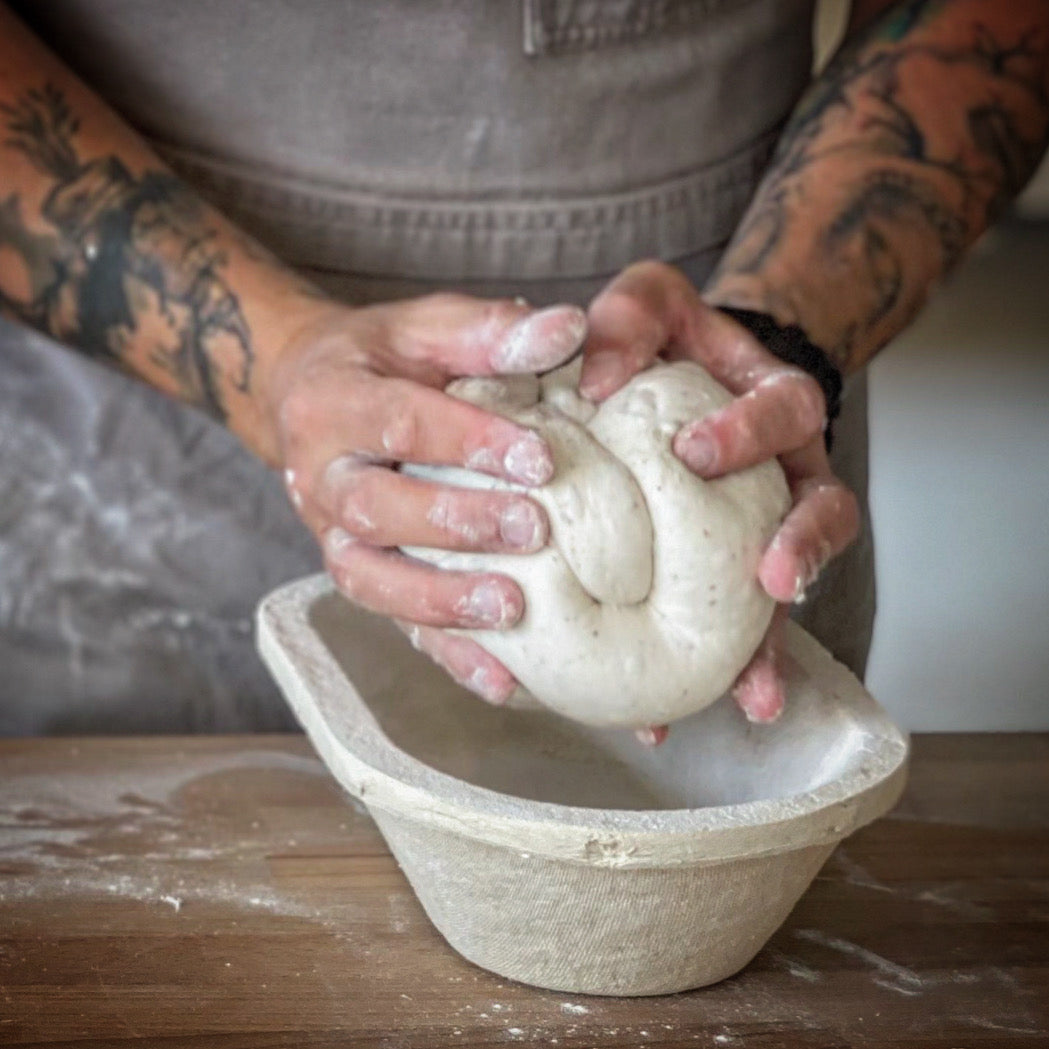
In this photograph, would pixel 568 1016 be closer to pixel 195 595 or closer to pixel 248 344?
pixel 248 344

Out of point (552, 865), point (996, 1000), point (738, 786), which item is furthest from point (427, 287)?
point (996, 1000)

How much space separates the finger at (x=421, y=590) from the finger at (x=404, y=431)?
0.20ft

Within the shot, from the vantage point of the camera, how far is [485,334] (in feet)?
3.14

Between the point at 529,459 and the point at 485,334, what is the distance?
0.10 meters

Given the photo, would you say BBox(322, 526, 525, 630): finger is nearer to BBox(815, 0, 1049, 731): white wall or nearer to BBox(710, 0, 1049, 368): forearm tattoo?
BBox(710, 0, 1049, 368): forearm tattoo

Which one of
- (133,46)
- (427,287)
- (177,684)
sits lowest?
(177,684)

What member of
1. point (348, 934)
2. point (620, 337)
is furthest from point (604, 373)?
point (348, 934)

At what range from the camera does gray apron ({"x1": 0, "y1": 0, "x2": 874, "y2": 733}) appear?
4.39 ft

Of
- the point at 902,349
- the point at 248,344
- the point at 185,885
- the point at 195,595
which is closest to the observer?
the point at 185,885

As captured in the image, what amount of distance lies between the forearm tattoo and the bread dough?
1.11 ft

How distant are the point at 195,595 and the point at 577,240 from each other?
1.76 feet

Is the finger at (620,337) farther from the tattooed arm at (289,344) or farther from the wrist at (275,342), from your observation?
the wrist at (275,342)

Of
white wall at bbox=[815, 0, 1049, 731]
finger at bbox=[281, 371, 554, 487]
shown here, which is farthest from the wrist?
white wall at bbox=[815, 0, 1049, 731]

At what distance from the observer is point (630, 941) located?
0.90 meters
